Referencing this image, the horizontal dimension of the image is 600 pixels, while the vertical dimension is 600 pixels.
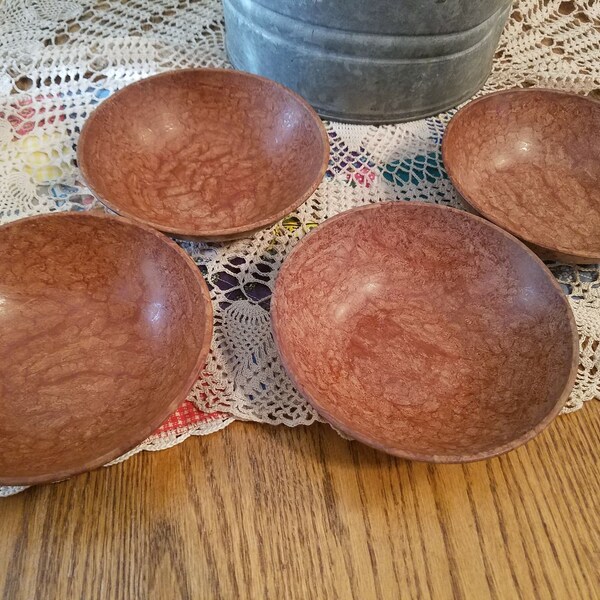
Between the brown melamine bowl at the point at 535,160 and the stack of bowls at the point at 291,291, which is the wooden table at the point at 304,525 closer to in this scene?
the stack of bowls at the point at 291,291

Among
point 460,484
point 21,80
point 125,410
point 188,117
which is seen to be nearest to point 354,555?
point 460,484

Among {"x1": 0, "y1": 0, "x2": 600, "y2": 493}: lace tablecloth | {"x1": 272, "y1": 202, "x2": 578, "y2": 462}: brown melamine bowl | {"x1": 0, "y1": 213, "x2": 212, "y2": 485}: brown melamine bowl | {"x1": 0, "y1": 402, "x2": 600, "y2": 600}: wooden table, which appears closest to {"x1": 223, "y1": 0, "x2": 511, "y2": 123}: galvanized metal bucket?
{"x1": 0, "y1": 0, "x2": 600, "y2": 493}: lace tablecloth

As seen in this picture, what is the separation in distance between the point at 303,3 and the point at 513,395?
20.7 inches

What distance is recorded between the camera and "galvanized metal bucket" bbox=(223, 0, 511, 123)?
2.41 feet

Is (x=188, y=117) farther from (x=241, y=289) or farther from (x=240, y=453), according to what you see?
(x=240, y=453)

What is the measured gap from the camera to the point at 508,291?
65 centimetres

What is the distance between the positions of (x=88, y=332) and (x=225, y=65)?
516 millimetres

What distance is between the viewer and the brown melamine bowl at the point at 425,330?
546 mm

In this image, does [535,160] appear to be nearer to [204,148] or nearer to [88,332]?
[204,148]

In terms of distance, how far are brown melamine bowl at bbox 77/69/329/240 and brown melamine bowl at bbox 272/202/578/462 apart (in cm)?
12

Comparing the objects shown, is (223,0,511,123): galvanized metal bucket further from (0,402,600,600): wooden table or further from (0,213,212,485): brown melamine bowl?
(0,402,600,600): wooden table

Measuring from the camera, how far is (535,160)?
850 millimetres

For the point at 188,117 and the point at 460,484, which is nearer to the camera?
the point at 460,484

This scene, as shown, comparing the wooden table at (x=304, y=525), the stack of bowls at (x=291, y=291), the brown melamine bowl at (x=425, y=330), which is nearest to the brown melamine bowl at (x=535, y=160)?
the stack of bowls at (x=291, y=291)
